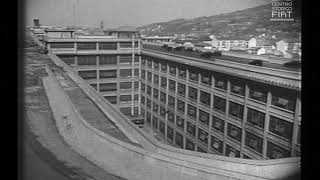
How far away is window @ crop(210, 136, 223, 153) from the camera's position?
247 cm

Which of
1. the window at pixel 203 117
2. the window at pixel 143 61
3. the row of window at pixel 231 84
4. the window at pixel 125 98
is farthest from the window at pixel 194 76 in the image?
the window at pixel 125 98

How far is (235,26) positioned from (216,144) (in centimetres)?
78

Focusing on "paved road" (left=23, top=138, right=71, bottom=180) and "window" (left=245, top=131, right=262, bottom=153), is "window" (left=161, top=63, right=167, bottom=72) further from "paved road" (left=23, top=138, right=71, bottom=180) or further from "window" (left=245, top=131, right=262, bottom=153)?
"paved road" (left=23, top=138, right=71, bottom=180)

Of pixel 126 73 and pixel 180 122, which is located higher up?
pixel 126 73

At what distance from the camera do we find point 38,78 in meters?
2.46

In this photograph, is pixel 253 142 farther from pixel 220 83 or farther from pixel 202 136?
pixel 220 83

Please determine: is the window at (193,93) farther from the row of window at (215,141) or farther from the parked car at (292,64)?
the parked car at (292,64)

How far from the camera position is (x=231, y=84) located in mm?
2463

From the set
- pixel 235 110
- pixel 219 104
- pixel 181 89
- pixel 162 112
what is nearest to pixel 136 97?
pixel 162 112

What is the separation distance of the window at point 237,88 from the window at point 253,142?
0.87 ft

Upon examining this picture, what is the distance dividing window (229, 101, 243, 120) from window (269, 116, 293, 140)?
193 millimetres
